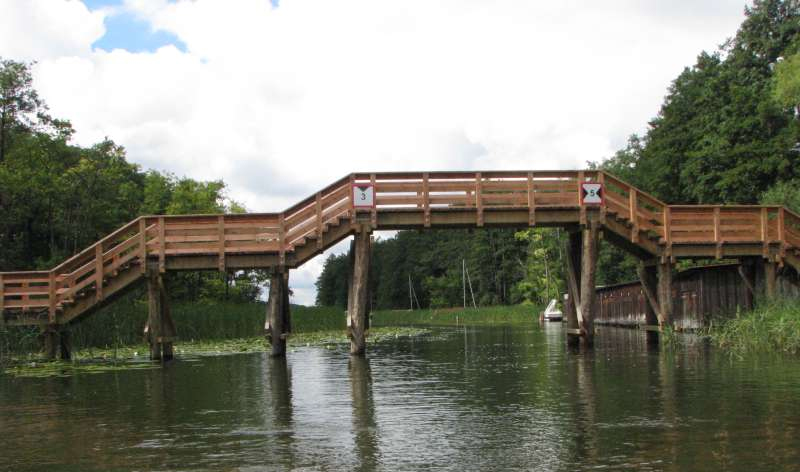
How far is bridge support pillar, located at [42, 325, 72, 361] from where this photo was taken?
82.4 feet

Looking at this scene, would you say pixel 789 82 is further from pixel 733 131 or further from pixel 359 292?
pixel 359 292

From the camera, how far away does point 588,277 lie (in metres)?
26.0

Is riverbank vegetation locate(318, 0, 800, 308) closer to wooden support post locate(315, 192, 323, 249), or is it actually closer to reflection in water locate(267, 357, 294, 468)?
wooden support post locate(315, 192, 323, 249)

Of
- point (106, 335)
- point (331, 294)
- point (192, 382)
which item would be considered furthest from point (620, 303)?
point (331, 294)

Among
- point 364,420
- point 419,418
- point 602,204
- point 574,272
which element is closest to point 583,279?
point 574,272

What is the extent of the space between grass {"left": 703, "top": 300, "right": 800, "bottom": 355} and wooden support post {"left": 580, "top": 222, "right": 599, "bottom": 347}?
4040 millimetres

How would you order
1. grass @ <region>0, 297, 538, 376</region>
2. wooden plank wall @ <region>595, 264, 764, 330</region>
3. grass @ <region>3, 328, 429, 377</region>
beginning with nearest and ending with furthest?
grass @ <region>3, 328, 429, 377</region>
grass @ <region>0, 297, 538, 376</region>
wooden plank wall @ <region>595, 264, 764, 330</region>

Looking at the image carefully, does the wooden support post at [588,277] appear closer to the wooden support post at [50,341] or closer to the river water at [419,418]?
the river water at [419,418]

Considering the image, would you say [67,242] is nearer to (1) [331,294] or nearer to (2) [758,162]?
(2) [758,162]

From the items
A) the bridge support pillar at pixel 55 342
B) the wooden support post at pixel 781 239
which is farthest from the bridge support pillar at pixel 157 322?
the wooden support post at pixel 781 239

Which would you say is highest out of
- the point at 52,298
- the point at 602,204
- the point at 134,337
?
the point at 602,204

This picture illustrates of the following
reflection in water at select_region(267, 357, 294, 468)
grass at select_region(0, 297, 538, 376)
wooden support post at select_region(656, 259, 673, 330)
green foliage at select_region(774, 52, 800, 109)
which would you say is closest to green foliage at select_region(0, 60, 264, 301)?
grass at select_region(0, 297, 538, 376)

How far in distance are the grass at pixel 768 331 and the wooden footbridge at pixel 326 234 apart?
3.42 m

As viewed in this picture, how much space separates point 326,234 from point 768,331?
13083mm
